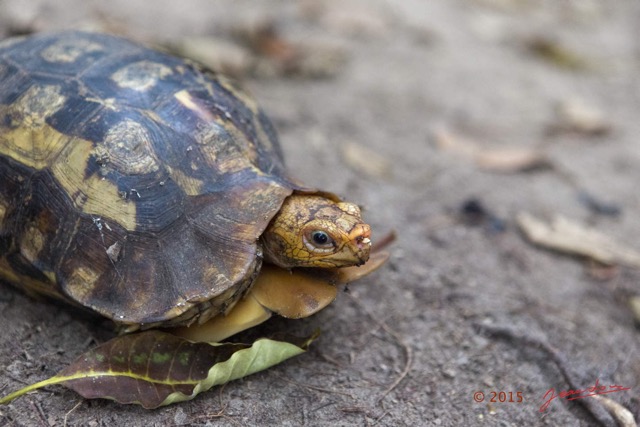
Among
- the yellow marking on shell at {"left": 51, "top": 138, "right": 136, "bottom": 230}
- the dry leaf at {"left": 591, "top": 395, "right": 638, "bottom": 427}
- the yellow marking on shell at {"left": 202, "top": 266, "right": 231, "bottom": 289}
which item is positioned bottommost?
the dry leaf at {"left": 591, "top": 395, "right": 638, "bottom": 427}

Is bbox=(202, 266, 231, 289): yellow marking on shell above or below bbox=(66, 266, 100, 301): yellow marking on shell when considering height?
above

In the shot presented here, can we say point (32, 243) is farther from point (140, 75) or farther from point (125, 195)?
point (140, 75)

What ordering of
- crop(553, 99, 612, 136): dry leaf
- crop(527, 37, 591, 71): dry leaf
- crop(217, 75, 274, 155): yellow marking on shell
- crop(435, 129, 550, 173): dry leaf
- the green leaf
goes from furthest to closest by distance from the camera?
crop(527, 37, 591, 71): dry leaf, crop(553, 99, 612, 136): dry leaf, crop(435, 129, 550, 173): dry leaf, crop(217, 75, 274, 155): yellow marking on shell, the green leaf

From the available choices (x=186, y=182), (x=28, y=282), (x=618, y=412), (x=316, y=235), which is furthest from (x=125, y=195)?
(x=618, y=412)

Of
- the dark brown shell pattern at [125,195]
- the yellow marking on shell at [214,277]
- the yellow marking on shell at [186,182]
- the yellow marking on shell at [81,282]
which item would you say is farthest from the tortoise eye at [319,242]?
the yellow marking on shell at [81,282]

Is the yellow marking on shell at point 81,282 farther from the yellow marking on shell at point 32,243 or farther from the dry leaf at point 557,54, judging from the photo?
the dry leaf at point 557,54

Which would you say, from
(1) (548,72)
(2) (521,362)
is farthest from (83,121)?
(1) (548,72)

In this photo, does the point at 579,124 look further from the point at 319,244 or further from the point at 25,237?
the point at 25,237

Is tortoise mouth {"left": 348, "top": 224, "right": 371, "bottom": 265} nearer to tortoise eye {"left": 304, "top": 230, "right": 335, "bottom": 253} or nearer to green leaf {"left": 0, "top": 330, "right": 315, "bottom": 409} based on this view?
tortoise eye {"left": 304, "top": 230, "right": 335, "bottom": 253}

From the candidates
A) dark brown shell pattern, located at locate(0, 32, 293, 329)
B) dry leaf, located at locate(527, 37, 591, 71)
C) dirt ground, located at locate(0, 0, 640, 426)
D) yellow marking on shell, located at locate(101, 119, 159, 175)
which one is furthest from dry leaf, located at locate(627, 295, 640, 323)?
dry leaf, located at locate(527, 37, 591, 71)
